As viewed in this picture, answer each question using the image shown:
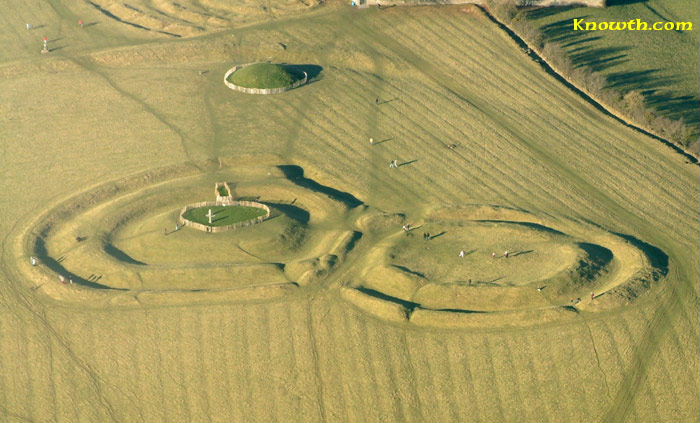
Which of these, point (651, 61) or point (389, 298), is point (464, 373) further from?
point (651, 61)

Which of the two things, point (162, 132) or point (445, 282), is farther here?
point (162, 132)

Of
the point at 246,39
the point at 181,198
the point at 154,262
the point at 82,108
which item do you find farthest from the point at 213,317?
the point at 246,39

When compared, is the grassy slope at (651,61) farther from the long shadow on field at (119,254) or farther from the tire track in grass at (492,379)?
the long shadow on field at (119,254)

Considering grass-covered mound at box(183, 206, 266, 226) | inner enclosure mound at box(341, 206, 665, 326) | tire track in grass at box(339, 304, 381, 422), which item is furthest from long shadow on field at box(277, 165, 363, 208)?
tire track in grass at box(339, 304, 381, 422)

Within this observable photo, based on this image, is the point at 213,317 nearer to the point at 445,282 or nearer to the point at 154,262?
the point at 154,262

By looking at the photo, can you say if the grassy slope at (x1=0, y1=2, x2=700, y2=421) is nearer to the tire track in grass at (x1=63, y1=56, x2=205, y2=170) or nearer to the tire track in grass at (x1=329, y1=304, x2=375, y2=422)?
the tire track in grass at (x1=329, y1=304, x2=375, y2=422)

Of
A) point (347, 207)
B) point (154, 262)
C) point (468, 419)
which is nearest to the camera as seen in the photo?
point (468, 419)

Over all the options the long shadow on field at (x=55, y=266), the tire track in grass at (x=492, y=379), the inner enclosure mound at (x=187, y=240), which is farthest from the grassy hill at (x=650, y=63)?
the long shadow on field at (x=55, y=266)
